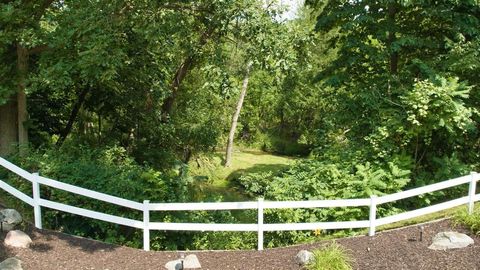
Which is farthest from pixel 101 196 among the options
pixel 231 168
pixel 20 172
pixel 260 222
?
pixel 231 168

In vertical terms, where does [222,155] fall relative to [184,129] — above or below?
below

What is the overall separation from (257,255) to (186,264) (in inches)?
46.1

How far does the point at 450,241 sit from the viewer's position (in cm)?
676

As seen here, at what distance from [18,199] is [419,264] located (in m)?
7.59

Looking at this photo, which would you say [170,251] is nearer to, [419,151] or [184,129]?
[419,151]

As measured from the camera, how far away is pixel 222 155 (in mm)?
29719

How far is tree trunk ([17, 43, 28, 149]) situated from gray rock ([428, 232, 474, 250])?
9043 mm

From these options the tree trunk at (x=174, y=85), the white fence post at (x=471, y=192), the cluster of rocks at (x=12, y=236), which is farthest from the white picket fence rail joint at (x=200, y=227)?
the tree trunk at (x=174, y=85)

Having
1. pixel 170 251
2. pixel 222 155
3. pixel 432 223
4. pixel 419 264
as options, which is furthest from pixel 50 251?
pixel 222 155

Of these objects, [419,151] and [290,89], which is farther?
[290,89]

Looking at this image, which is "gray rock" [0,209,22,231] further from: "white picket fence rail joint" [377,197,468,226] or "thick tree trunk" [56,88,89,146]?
"white picket fence rail joint" [377,197,468,226]

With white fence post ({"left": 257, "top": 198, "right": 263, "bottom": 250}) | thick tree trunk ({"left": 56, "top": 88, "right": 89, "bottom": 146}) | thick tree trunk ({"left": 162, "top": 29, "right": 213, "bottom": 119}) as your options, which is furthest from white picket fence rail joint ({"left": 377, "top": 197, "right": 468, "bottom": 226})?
thick tree trunk ({"left": 56, "top": 88, "right": 89, "bottom": 146})

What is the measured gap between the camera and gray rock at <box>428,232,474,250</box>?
21.9 feet

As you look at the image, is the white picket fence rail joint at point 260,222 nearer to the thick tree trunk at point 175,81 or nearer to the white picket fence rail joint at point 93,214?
the white picket fence rail joint at point 93,214
